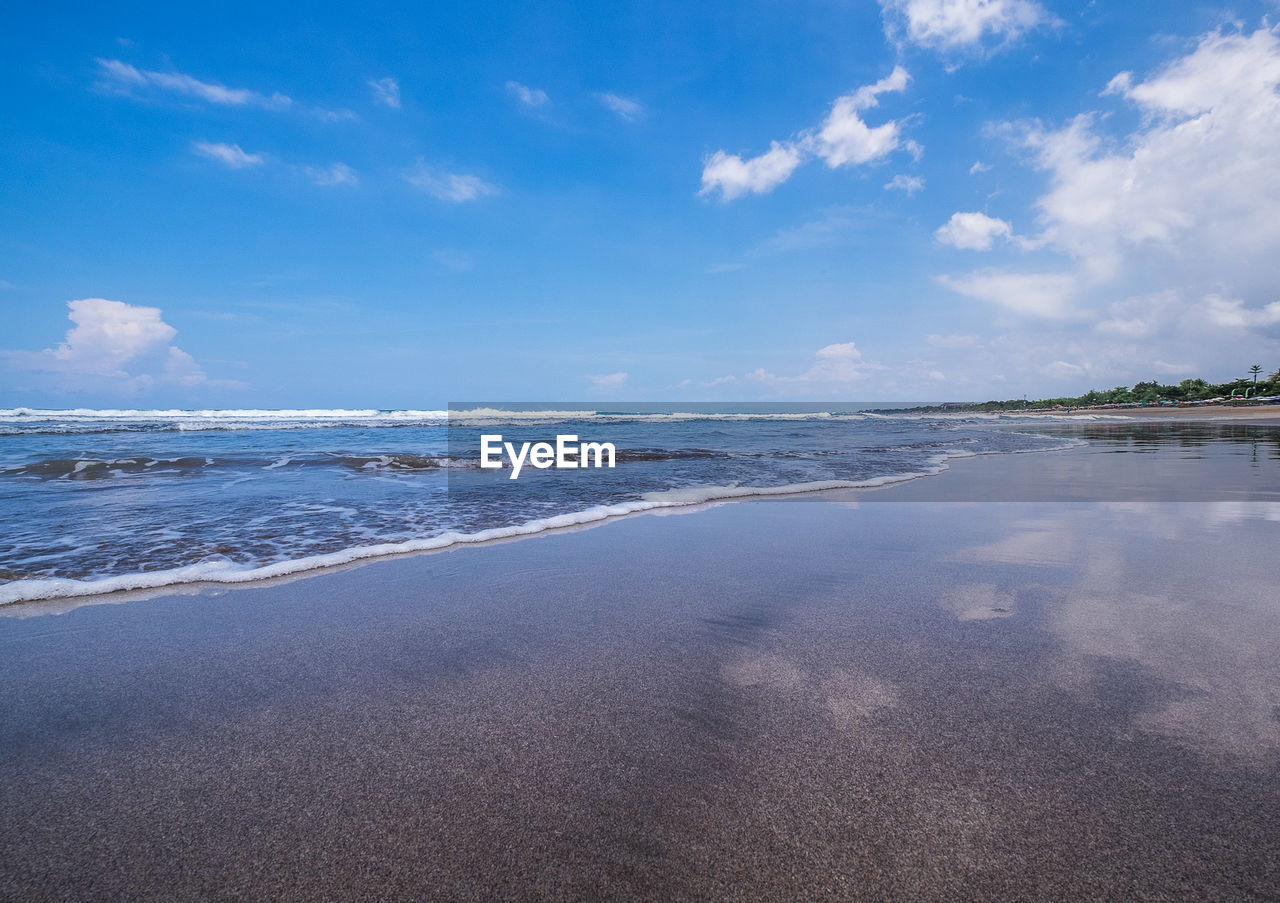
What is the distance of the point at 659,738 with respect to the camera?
7.30 ft

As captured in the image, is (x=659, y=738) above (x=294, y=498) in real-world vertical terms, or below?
below

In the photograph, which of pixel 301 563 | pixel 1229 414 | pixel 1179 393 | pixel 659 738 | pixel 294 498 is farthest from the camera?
pixel 1179 393

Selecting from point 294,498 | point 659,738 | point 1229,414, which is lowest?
point 659,738

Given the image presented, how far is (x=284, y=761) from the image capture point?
2127 millimetres

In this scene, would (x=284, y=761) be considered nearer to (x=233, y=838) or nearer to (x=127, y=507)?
(x=233, y=838)

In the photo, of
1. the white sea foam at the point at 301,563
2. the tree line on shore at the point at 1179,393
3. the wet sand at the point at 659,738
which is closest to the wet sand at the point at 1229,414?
the tree line on shore at the point at 1179,393

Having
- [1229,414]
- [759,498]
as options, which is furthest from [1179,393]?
[759,498]

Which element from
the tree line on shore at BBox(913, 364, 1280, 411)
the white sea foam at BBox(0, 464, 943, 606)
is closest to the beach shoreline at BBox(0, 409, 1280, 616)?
the white sea foam at BBox(0, 464, 943, 606)

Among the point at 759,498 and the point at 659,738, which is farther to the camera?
the point at 759,498

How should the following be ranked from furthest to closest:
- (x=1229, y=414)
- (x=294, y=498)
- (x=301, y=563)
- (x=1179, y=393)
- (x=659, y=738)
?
1. (x=1179, y=393)
2. (x=1229, y=414)
3. (x=294, y=498)
4. (x=301, y=563)
5. (x=659, y=738)

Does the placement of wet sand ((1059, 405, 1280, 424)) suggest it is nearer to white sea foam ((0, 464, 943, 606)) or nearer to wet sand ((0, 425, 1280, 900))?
white sea foam ((0, 464, 943, 606))

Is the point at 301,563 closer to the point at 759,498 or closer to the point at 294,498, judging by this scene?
the point at 294,498

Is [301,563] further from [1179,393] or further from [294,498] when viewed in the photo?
[1179,393]

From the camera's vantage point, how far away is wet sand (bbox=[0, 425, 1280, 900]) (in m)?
1.59
